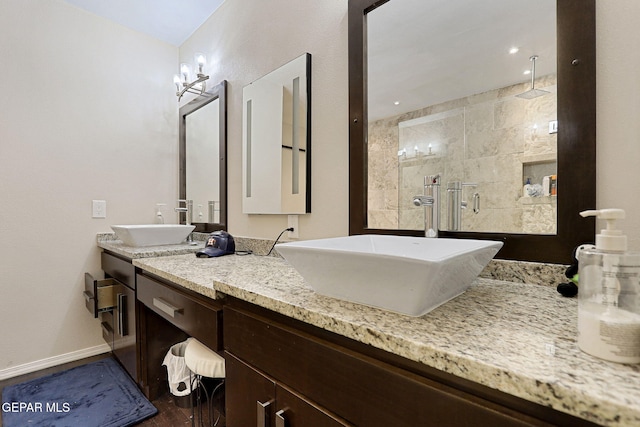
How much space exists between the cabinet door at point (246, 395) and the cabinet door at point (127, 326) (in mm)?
996

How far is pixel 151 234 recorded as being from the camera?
1875mm

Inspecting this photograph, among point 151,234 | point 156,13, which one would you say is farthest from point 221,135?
point 156,13

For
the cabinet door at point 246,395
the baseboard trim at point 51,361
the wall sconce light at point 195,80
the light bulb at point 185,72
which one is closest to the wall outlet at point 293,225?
the cabinet door at point 246,395

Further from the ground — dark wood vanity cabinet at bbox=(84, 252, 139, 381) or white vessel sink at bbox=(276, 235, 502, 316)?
white vessel sink at bbox=(276, 235, 502, 316)

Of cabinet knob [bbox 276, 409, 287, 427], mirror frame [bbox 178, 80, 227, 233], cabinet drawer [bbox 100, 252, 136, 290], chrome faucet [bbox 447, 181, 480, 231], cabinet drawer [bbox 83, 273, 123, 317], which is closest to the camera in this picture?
cabinet knob [bbox 276, 409, 287, 427]

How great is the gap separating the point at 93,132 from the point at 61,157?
27 cm

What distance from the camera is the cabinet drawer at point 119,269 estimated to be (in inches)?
61.2

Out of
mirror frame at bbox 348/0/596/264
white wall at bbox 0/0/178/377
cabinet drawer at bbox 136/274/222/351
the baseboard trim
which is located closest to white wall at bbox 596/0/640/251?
mirror frame at bbox 348/0/596/264

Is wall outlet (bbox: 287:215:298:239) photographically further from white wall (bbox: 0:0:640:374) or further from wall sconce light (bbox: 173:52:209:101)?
wall sconce light (bbox: 173:52:209:101)

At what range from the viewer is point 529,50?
0.85 metres

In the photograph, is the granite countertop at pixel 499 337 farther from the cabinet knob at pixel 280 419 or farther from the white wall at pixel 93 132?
the white wall at pixel 93 132

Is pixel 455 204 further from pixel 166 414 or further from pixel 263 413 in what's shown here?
pixel 166 414

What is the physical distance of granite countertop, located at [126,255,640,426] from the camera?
1.08ft

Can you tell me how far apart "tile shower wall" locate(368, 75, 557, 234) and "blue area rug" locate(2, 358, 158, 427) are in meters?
1.57
